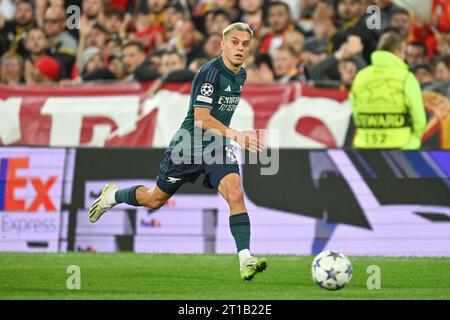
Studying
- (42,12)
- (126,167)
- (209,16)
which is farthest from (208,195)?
(42,12)

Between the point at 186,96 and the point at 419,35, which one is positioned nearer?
the point at 186,96

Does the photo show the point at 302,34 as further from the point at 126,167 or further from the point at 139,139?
the point at 126,167

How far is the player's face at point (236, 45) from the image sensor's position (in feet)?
34.7

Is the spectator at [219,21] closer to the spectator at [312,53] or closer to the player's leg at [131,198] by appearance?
the spectator at [312,53]

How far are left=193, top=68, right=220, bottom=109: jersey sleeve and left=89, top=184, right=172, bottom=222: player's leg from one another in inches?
52.5

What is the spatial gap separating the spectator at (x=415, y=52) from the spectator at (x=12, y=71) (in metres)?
6.59

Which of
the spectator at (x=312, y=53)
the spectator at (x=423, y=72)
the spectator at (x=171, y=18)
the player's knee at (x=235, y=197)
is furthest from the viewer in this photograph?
the spectator at (x=171, y=18)

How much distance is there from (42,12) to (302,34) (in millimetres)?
4857

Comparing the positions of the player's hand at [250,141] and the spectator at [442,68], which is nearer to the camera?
the player's hand at [250,141]

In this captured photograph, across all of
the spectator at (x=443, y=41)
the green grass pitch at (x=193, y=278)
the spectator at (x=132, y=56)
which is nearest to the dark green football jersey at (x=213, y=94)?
the green grass pitch at (x=193, y=278)

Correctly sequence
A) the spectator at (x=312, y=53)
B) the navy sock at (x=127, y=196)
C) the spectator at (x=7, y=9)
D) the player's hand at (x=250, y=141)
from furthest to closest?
the spectator at (x=7, y=9)
the spectator at (x=312, y=53)
the navy sock at (x=127, y=196)
the player's hand at (x=250, y=141)

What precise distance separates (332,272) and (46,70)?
10194mm

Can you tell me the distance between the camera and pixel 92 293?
30.9 ft
